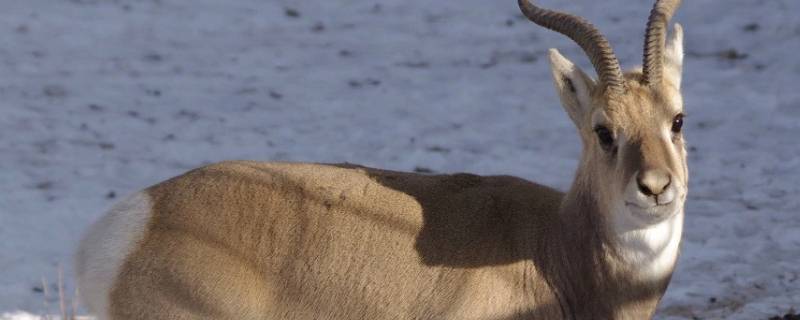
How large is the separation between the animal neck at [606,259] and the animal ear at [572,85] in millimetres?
316

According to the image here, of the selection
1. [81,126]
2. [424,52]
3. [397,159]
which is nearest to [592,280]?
[397,159]

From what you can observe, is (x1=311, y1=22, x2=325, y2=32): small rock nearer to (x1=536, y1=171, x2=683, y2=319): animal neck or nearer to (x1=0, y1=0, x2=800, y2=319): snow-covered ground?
(x1=0, y1=0, x2=800, y2=319): snow-covered ground

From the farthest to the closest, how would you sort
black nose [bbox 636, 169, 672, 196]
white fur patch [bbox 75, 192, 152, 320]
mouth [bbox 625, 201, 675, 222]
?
1. white fur patch [bbox 75, 192, 152, 320]
2. mouth [bbox 625, 201, 675, 222]
3. black nose [bbox 636, 169, 672, 196]

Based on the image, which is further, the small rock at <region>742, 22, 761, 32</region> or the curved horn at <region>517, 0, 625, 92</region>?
the small rock at <region>742, 22, 761, 32</region>

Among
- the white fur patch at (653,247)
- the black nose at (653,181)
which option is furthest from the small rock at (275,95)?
the black nose at (653,181)

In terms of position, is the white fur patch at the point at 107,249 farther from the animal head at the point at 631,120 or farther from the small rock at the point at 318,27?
the small rock at the point at 318,27

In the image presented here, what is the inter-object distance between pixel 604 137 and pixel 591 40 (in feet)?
1.63

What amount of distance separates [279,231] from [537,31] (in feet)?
29.1

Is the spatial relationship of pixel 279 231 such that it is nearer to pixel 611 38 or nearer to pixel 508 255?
pixel 508 255

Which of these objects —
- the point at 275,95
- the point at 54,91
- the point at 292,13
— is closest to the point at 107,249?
the point at 275,95

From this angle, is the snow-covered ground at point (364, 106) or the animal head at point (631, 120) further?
the snow-covered ground at point (364, 106)

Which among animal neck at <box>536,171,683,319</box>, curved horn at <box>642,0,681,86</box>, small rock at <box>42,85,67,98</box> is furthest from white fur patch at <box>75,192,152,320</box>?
small rock at <box>42,85,67,98</box>

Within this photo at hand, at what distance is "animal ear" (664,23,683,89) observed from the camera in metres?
6.33

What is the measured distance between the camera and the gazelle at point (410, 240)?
234 inches
